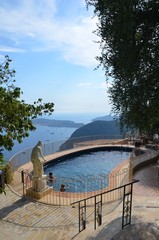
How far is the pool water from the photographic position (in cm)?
1510

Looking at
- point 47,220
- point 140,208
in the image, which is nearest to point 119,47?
point 140,208

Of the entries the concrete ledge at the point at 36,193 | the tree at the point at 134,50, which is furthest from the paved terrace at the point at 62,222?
the tree at the point at 134,50

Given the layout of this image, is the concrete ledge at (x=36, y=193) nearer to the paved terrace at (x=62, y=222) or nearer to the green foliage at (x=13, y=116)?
the paved terrace at (x=62, y=222)

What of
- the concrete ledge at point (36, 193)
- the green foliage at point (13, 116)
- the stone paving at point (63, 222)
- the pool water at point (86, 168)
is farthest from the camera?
the pool water at point (86, 168)

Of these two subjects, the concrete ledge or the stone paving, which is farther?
the concrete ledge

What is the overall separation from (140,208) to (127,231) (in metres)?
3.21

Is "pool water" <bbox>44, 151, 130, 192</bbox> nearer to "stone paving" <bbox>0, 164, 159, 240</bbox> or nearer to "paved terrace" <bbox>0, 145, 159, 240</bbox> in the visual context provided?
"paved terrace" <bbox>0, 145, 159, 240</bbox>

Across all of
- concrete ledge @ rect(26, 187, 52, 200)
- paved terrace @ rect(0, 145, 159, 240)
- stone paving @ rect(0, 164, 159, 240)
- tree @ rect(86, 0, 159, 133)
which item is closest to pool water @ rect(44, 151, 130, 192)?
concrete ledge @ rect(26, 187, 52, 200)

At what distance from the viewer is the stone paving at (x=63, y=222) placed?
6.46m

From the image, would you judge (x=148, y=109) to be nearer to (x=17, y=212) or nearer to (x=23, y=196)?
(x=17, y=212)

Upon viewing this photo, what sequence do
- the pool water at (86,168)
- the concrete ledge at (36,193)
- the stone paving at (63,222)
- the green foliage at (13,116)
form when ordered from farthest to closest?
the pool water at (86,168), the concrete ledge at (36,193), the stone paving at (63,222), the green foliage at (13,116)

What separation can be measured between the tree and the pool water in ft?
25.7

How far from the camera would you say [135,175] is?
49.4 ft

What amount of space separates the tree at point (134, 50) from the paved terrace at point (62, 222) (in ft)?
10.9
